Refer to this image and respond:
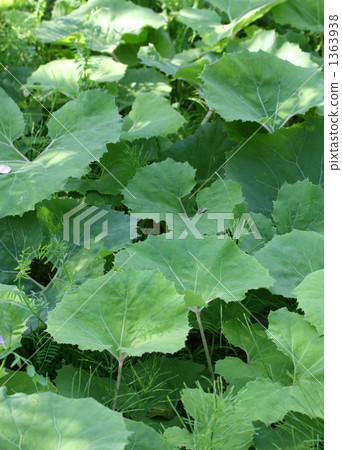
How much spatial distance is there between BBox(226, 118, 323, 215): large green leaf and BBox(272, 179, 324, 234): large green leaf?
187 millimetres

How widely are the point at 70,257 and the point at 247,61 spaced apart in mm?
882

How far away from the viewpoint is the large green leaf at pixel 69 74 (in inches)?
77.5

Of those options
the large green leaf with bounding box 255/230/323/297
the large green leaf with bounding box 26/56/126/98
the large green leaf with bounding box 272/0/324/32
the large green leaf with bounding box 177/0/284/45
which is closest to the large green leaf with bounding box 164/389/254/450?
the large green leaf with bounding box 255/230/323/297

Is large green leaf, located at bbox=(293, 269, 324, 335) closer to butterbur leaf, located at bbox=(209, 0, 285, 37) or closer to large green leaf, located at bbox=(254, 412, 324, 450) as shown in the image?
large green leaf, located at bbox=(254, 412, 324, 450)

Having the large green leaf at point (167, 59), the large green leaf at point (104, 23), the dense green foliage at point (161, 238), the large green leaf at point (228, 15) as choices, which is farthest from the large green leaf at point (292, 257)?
the large green leaf at point (104, 23)

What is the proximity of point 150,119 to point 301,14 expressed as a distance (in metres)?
1.00

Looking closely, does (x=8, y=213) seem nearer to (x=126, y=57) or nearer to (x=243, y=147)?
(x=243, y=147)

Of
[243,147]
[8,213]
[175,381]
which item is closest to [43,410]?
[175,381]

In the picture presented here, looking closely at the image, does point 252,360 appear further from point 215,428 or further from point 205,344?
point 215,428

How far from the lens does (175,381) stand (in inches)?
49.7

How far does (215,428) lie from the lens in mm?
997

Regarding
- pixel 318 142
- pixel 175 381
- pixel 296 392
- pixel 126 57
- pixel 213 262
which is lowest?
pixel 175 381

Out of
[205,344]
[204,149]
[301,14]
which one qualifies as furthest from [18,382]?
[301,14]

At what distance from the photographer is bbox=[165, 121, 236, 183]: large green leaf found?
6.06 feet
